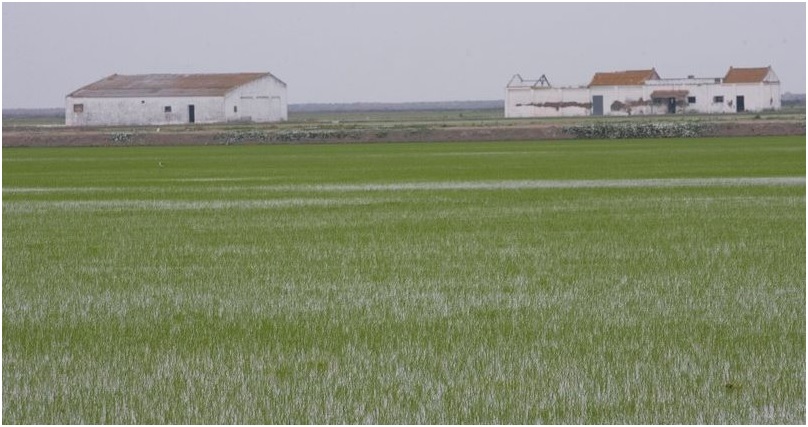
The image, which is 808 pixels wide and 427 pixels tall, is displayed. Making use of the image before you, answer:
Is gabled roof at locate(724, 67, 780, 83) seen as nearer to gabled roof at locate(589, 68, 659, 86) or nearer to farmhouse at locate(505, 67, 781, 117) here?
farmhouse at locate(505, 67, 781, 117)

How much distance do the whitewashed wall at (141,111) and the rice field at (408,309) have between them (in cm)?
7968

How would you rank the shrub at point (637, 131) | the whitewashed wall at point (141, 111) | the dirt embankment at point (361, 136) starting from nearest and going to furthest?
the dirt embankment at point (361, 136) → the shrub at point (637, 131) → the whitewashed wall at point (141, 111)

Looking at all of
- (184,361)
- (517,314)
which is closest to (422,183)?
(517,314)

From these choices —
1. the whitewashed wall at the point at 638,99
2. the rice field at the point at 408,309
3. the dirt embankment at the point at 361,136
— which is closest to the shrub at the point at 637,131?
the dirt embankment at the point at 361,136

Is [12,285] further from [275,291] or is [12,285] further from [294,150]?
[294,150]

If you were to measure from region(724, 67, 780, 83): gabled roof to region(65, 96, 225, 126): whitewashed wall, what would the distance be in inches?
1574

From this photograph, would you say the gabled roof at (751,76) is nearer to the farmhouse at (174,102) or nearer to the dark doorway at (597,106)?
the dark doorway at (597,106)

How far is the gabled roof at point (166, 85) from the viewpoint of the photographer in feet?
366

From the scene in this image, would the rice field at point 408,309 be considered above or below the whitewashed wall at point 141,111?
below

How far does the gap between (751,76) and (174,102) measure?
4432 centimetres

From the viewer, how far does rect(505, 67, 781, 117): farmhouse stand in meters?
120

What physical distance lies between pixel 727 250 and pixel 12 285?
8.21 meters

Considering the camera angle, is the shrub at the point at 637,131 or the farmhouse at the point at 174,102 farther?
the farmhouse at the point at 174,102

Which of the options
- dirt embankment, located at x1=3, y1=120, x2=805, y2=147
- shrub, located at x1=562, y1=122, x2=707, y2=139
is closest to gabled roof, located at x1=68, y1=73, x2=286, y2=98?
dirt embankment, located at x1=3, y1=120, x2=805, y2=147
